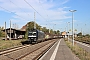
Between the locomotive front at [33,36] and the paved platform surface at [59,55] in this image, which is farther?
the locomotive front at [33,36]

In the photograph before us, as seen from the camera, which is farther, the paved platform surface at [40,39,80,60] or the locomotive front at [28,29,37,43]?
the locomotive front at [28,29,37,43]

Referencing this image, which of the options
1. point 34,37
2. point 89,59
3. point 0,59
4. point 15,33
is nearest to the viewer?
point 89,59

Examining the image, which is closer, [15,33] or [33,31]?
[33,31]

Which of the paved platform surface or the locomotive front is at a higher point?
the locomotive front

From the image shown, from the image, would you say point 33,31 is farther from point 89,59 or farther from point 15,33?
point 15,33

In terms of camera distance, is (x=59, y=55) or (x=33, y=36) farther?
(x=33, y=36)

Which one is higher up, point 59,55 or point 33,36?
point 33,36

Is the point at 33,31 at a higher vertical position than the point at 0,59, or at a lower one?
higher

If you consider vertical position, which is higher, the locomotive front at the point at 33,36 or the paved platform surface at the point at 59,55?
the locomotive front at the point at 33,36

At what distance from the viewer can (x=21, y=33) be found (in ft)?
315

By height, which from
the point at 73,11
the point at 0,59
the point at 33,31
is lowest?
the point at 0,59

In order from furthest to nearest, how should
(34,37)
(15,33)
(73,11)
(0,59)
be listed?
(15,33) < (34,37) < (73,11) < (0,59)

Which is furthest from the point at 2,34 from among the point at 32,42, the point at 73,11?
the point at 73,11

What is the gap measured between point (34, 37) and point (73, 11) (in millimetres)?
12047
